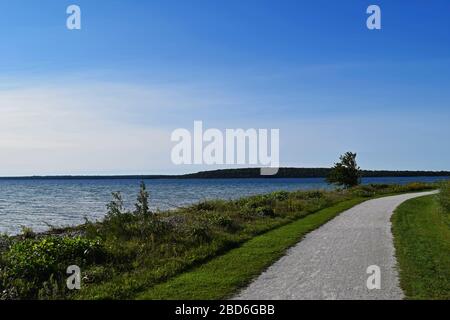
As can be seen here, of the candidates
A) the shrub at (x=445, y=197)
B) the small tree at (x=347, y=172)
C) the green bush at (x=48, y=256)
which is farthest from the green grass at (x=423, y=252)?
the small tree at (x=347, y=172)

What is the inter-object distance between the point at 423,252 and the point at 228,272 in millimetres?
6122

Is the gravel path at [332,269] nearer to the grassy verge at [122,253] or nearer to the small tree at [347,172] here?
the grassy verge at [122,253]

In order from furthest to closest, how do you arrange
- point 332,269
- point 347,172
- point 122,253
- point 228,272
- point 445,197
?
point 347,172, point 445,197, point 122,253, point 332,269, point 228,272

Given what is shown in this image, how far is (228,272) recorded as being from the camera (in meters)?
11.8

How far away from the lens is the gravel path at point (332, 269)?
977cm

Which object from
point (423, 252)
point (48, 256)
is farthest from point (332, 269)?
point (48, 256)

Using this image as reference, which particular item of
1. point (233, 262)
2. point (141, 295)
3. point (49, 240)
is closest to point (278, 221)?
point (233, 262)

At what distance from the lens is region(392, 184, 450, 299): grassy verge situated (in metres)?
10.2

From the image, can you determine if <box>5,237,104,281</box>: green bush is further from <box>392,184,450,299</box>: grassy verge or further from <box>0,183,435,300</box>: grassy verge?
<box>392,184,450,299</box>: grassy verge

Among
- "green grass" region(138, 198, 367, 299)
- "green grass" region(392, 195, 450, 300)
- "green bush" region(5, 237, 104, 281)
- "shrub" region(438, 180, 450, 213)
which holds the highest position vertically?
"shrub" region(438, 180, 450, 213)

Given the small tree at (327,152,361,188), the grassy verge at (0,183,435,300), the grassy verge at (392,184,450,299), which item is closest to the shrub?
the grassy verge at (392,184,450,299)

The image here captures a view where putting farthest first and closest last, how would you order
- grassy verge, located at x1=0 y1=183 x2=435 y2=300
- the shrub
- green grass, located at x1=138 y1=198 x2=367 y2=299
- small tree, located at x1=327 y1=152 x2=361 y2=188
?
small tree, located at x1=327 y1=152 x2=361 y2=188
the shrub
grassy verge, located at x1=0 y1=183 x2=435 y2=300
green grass, located at x1=138 y1=198 x2=367 y2=299

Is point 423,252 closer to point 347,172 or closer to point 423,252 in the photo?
point 423,252
